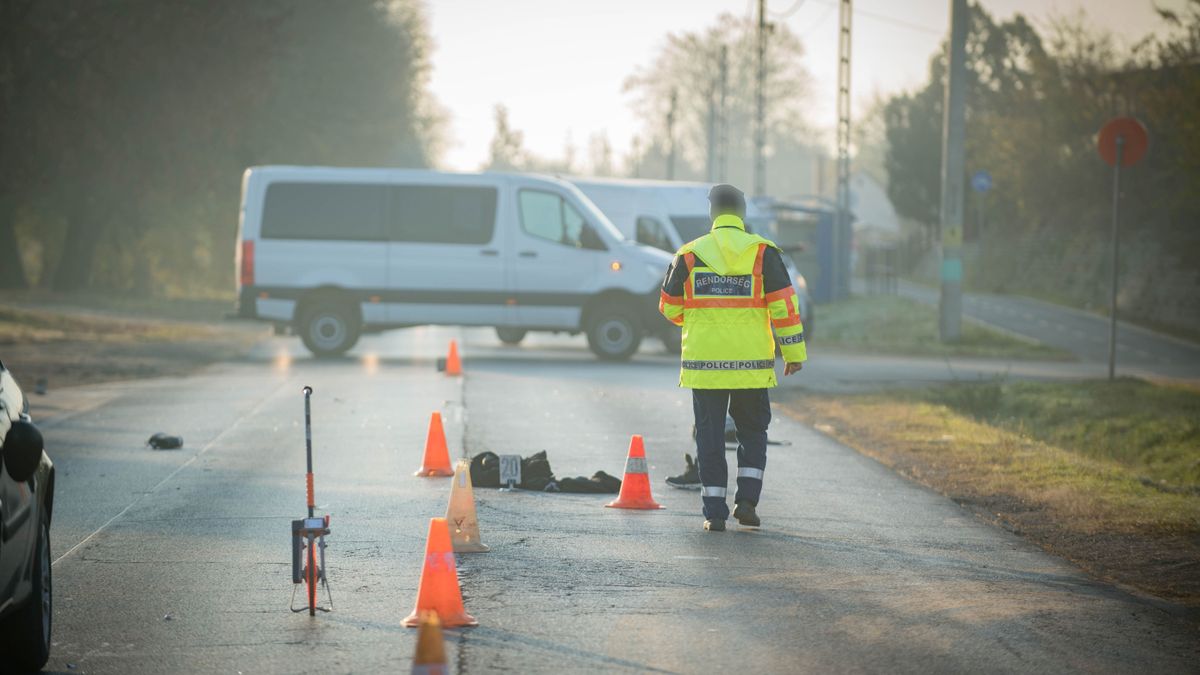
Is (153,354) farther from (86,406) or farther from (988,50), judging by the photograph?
(988,50)

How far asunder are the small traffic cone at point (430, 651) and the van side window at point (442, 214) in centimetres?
2032

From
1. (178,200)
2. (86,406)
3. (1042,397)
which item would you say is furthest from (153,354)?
(178,200)

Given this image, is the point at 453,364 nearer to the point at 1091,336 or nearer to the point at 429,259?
the point at 429,259

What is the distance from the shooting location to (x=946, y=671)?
648 cm

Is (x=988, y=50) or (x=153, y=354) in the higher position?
(x=988, y=50)

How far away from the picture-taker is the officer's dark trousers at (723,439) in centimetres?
995

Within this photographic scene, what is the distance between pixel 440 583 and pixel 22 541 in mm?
1702

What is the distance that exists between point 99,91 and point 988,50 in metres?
39.6

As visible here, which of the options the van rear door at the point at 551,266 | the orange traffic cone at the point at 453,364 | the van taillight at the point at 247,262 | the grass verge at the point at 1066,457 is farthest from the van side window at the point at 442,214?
the grass verge at the point at 1066,457

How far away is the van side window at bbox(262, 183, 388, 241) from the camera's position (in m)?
25.2

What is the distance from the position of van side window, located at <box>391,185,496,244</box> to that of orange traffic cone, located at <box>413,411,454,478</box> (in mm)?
13068

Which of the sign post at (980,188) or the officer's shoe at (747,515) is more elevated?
the sign post at (980,188)

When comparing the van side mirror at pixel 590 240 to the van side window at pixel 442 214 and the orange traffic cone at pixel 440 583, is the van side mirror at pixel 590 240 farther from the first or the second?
the orange traffic cone at pixel 440 583

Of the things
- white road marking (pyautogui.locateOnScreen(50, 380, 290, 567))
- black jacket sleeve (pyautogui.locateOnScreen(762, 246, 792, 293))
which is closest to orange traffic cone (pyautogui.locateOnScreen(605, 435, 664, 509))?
black jacket sleeve (pyautogui.locateOnScreen(762, 246, 792, 293))
